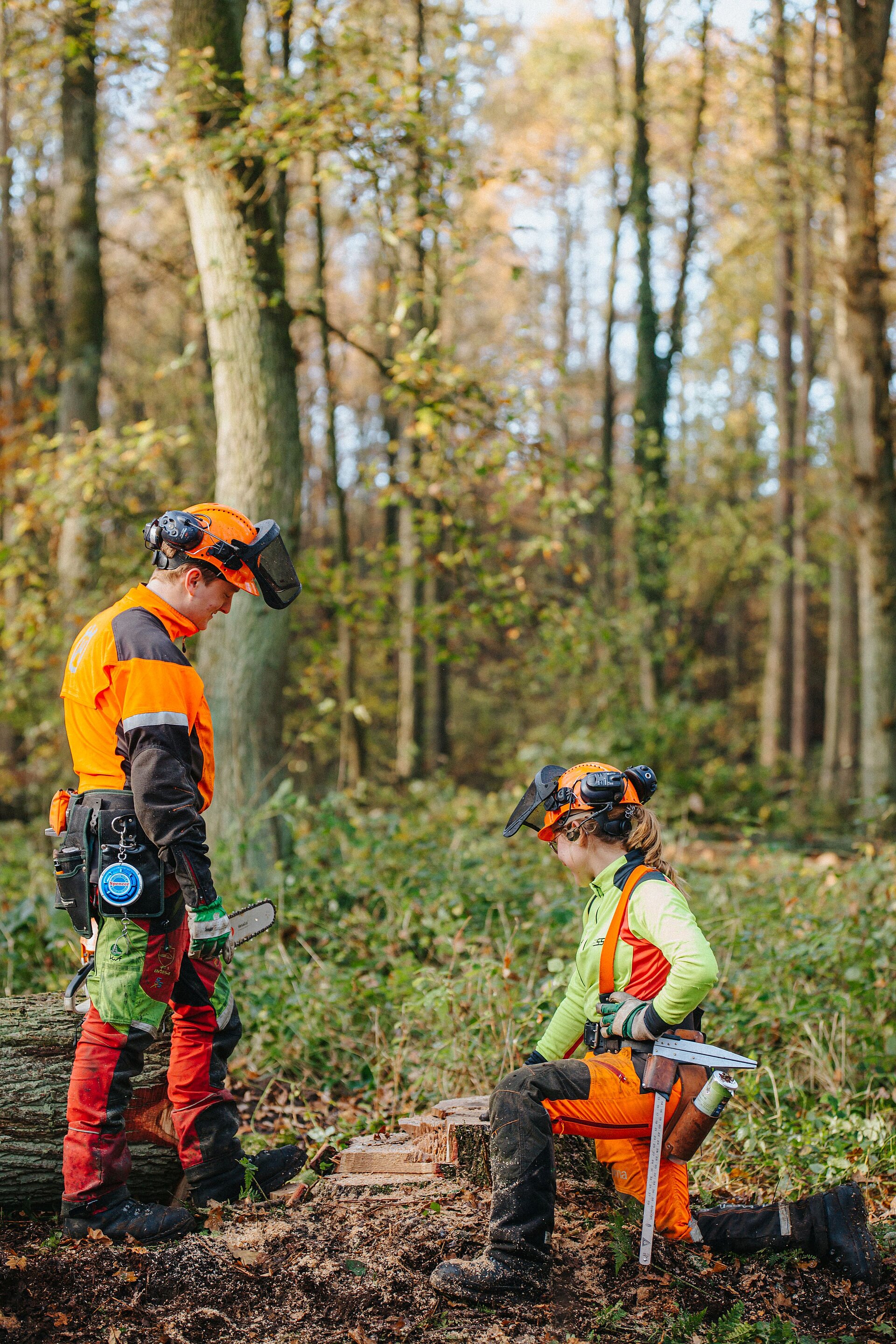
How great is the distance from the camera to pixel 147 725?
326cm

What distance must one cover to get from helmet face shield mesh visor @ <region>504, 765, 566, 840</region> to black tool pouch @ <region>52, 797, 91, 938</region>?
1367mm

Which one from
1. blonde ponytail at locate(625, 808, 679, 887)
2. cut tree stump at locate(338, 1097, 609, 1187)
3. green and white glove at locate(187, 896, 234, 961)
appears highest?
blonde ponytail at locate(625, 808, 679, 887)

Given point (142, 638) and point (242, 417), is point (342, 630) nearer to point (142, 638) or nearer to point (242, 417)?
point (242, 417)

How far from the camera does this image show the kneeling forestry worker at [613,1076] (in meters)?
2.97

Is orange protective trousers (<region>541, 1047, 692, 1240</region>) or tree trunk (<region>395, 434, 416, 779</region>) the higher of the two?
tree trunk (<region>395, 434, 416, 779</region>)

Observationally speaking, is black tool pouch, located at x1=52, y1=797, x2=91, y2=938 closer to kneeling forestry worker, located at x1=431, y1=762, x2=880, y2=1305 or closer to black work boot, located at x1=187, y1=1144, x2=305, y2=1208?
black work boot, located at x1=187, y1=1144, x2=305, y2=1208

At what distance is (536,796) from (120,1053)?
1.59 meters

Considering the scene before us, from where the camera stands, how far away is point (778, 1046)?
5105 millimetres

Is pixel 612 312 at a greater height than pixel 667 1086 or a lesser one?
greater

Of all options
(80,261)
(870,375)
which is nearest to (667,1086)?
(870,375)

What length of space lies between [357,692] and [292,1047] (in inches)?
283

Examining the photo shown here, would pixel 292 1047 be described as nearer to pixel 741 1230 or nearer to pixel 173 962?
pixel 173 962

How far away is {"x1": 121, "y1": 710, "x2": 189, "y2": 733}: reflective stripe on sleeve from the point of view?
3.26 meters

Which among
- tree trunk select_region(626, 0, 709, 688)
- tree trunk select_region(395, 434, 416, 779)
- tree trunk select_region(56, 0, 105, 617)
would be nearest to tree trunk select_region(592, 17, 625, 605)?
tree trunk select_region(626, 0, 709, 688)
